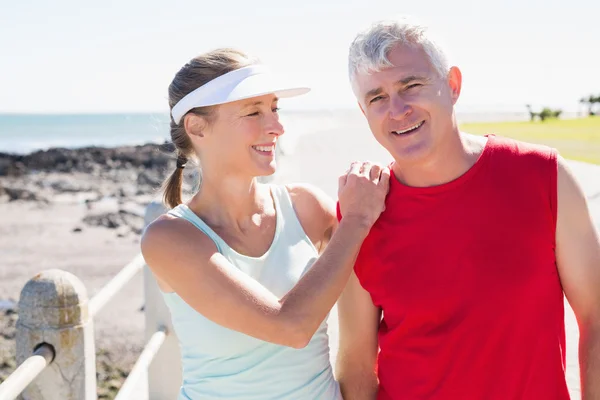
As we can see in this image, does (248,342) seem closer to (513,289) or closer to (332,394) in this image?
(332,394)

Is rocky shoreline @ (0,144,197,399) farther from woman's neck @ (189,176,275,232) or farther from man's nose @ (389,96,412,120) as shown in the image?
man's nose @ (389,96,412,120)

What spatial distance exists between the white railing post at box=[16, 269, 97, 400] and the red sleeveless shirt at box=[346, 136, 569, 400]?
106 centimetres

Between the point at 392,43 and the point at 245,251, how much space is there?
2.66 feet

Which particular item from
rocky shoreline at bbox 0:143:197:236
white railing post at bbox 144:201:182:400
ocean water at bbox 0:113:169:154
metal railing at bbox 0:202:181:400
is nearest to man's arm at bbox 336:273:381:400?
metal railing at bbox 0:202:181:400

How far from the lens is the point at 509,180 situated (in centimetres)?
218

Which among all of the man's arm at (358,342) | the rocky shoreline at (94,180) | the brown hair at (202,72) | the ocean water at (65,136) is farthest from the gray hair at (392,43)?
the ocean water at (65,136)

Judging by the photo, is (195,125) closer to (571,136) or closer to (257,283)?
(257,283)

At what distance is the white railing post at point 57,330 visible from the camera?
100.0 inches

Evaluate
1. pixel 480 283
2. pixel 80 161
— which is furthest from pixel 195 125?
pixel 80 161

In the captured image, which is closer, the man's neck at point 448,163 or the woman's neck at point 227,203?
the man's neck at point 448,163

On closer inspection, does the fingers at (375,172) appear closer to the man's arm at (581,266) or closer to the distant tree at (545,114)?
the man's arm at (581,266)

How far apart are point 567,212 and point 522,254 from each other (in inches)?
6.8

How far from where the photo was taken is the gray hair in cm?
222

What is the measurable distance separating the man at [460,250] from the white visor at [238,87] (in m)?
0.27
